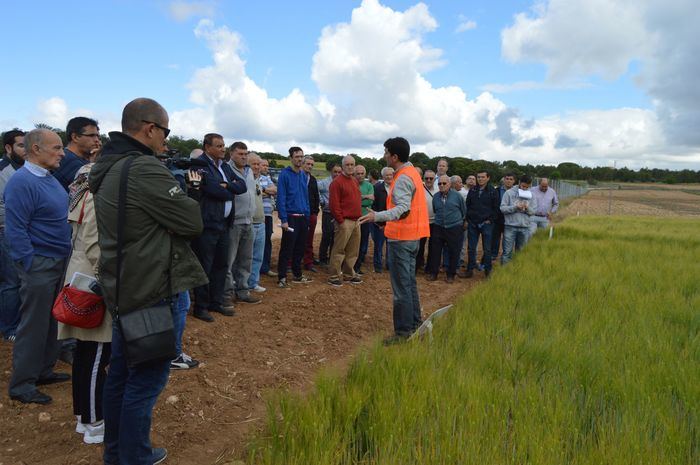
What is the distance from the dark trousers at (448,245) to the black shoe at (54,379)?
604 centimetres

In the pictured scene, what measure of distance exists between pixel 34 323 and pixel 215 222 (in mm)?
1999

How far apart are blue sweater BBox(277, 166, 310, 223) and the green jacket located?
462 centimetres

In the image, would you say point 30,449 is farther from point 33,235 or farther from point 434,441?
point 434,441

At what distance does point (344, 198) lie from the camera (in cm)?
753

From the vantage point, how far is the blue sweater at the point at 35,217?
3342mm

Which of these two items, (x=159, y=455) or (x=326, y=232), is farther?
(x=326, y=232)

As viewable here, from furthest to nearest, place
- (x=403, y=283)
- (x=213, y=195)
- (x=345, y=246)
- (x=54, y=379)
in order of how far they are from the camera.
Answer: (x=345, y=246)
(x=213, y=195)
(x=403, y=283)
(x=54, y=379)

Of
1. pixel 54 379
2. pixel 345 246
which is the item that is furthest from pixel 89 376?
pixel 345 246

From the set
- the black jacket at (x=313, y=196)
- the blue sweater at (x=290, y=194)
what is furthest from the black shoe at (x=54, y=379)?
the black jacket at (x=313, y=196)

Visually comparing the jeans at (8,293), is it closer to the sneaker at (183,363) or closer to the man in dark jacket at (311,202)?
the sneaker at (183,363)

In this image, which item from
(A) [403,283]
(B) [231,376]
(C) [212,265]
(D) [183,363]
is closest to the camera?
(B) [231,376]

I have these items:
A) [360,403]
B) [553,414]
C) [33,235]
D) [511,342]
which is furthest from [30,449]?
[511,342]

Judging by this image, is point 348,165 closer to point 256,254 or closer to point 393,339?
point 256,254

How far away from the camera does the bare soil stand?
2.85 metres
